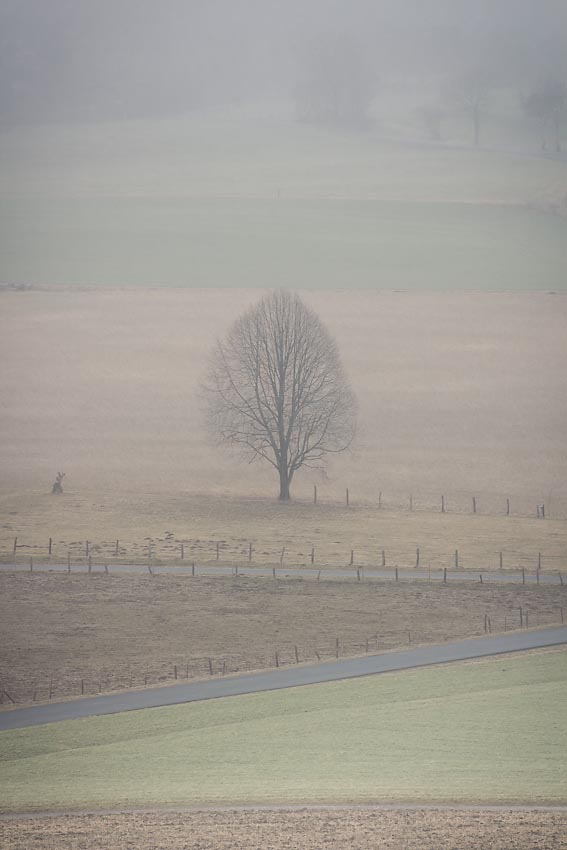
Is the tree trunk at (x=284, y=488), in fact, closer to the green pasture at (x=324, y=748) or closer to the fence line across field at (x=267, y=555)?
the fence line across field at (x=267, y=555)

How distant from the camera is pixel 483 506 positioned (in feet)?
155

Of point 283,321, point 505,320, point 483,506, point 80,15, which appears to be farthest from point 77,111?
point 483,506

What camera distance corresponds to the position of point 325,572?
3841 cm

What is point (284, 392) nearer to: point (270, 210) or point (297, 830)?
point (297, 830)

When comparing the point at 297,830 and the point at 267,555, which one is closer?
the point at 297,830

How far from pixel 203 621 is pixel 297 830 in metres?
14.5

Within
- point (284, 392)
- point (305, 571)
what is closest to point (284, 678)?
point (305, 571)

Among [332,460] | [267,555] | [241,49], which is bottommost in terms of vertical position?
[267,555]

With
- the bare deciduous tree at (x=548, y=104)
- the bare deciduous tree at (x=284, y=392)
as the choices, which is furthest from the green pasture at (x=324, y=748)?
the bare deciduous tree at (x=548, y=104)

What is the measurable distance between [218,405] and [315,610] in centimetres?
1897

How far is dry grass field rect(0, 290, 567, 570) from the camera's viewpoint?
4312 cm

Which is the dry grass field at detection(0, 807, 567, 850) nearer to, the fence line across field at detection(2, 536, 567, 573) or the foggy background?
the fence line across field at detection(2, 536, 567, 573)

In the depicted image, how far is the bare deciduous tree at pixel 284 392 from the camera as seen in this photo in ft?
165

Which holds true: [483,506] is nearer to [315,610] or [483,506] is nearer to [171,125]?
[315,610]
